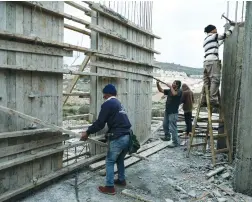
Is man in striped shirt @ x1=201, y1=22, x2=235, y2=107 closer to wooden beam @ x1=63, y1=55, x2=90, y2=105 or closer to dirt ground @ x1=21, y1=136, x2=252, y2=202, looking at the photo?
dirt ground @ x1=21, y1=136, x2=252, y2=202

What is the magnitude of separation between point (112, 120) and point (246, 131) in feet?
8.29

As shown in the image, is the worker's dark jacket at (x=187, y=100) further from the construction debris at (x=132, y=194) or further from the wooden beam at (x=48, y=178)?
the construction debris at (x=132, y=194)

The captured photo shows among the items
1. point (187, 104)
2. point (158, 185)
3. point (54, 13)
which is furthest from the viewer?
point (187, 104)

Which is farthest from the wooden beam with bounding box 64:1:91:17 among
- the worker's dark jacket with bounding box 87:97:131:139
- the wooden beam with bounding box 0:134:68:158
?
the wooden beam with bounding box 0:134:68:158

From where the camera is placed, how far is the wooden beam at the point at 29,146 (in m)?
4.02

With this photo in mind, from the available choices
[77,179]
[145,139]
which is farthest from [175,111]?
[77,179]

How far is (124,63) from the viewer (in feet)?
23.1

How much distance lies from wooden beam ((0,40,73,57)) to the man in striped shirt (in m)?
3.66

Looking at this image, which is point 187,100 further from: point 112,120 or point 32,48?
point 32,48

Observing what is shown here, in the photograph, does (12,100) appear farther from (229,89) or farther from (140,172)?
(229,89)

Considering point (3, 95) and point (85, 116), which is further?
point (85, 116)

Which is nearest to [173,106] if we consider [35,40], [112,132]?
[112,132]

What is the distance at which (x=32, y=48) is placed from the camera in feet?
14.2

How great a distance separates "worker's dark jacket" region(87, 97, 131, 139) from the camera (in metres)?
4.59
